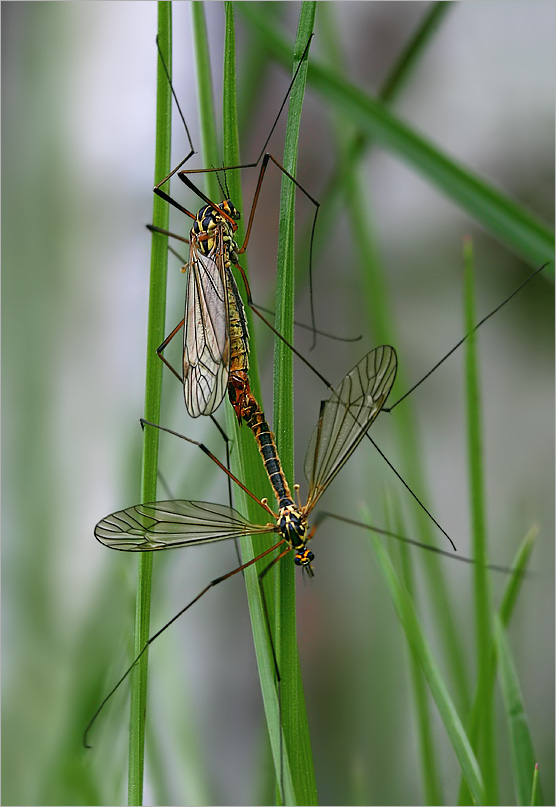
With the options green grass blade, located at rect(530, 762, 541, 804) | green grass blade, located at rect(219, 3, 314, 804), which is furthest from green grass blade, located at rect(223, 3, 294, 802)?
green grass blade, located at rect(530, 762, 541, 804)

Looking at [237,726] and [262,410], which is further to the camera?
[237,726]

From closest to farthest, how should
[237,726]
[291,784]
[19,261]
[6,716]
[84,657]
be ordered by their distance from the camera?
[291,784], [84,657], [6,716], [19,261], [237,726]

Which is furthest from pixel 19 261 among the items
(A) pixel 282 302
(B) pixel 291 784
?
(B) pixel 291 784

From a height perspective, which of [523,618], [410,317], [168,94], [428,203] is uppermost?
[428,203]

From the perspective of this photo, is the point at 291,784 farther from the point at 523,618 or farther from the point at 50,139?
the point at 50,139

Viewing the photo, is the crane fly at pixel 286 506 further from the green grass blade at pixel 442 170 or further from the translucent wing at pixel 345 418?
the green grass blade at pixel 442 170

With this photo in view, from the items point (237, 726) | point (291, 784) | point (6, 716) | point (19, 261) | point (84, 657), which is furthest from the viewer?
point (237, 726)
